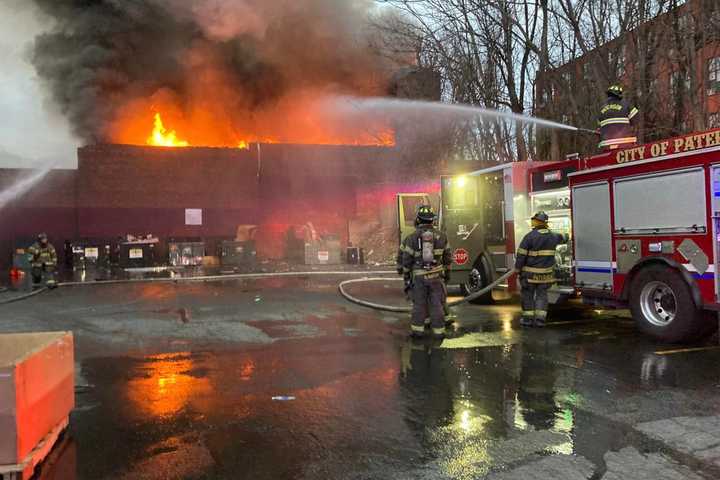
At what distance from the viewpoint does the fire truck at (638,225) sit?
19.3 ft

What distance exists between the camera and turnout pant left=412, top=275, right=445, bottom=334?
6.68 m

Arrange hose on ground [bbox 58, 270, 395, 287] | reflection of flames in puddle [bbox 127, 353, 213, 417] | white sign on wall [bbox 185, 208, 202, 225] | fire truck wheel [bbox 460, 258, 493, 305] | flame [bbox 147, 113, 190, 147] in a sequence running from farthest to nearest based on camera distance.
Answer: flame [bbox 147, 113, 190, 147]
white sign on wall [bbox 185, 208, 202, 225]
hose on ground [bbox 58, 270, 395, 287]
fire truck wheel [bbox 460, 258, 493, 305]
reflection of flames in puddle [bbox 127, 353, 213, 417]

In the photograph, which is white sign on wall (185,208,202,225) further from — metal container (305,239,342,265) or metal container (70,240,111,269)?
metal container (305,239,342,265)

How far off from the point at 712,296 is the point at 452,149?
1451 centimetres

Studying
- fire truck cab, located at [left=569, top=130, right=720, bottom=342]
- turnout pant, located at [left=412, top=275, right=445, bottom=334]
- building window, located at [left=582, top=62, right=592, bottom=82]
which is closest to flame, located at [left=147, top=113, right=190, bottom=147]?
building window, located at [left=582, top=62, right=592, bottom=82]

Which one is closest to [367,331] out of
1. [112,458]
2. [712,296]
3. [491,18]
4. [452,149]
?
[712,296]

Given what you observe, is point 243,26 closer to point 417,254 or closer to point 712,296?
point 417,254

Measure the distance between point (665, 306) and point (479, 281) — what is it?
3432 millimetres

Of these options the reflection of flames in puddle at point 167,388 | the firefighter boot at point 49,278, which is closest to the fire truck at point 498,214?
the reflection of flames in puddle at point 167,388

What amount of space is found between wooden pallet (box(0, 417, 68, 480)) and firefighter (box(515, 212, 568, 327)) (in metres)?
5.64

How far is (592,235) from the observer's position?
7348 mm

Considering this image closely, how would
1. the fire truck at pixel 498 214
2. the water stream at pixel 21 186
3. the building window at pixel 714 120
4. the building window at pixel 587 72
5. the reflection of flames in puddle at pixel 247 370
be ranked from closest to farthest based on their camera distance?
the reflection of flames in puddle at pixel 247 370 < the fire truck at pixel 498 214 < the building window at pixel 714 120 < the building window at pixel 587 72 < the water stream at pixel 21 186

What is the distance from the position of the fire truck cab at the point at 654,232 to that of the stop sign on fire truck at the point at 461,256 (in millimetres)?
2345

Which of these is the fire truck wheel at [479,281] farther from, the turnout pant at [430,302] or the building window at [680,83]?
the building window at [680,83]
